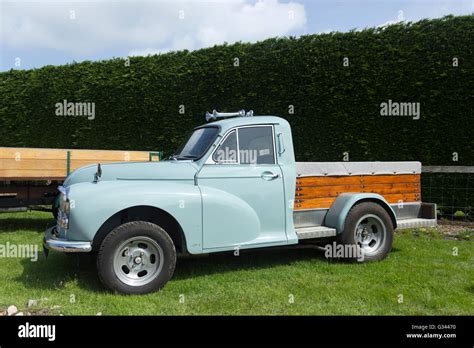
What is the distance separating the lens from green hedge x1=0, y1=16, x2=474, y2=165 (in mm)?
8078

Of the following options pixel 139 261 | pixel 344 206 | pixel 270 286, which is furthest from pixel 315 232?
pixel 139 261

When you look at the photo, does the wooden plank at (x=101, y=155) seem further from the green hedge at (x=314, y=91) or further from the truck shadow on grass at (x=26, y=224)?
the green hedge at (x=314, y=91)

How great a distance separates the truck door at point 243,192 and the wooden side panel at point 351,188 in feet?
1.49

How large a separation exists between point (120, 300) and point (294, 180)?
2.48 metres

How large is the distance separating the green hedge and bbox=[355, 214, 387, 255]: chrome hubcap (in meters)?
3.25

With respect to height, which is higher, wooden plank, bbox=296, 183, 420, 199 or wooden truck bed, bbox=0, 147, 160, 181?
wooden truck bed, bbox=0, 147, 160, 181

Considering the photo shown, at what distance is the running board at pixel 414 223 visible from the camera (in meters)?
5.64
